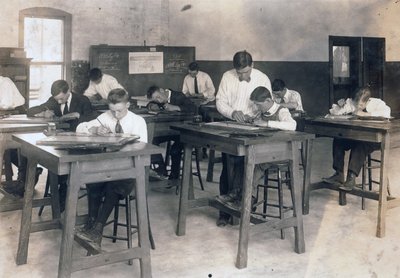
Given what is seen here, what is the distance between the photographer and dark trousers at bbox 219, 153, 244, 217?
386 centimetres

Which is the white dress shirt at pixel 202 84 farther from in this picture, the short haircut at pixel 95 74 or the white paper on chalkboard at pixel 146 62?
the short haircut at pixel 95 74

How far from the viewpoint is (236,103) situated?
14.2ft

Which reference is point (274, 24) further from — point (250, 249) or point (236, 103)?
Answer: point (250, 249)

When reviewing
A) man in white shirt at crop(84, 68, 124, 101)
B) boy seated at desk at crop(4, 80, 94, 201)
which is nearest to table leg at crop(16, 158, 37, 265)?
boy seated at desk at crop(4, 80, 94, 201)

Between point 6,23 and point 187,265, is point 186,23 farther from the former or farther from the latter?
point 187,265

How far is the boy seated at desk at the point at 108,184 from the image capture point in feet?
10.5

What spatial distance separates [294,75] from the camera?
9.57 metres

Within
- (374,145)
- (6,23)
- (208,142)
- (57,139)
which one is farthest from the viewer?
(6,23)

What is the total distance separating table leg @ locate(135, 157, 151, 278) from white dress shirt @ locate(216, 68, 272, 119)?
1.55 metres

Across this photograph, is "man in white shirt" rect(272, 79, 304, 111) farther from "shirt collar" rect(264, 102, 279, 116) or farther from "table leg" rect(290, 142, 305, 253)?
"table leg" rect(290, 142, 305, 253)

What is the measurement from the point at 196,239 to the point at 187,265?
0.52m

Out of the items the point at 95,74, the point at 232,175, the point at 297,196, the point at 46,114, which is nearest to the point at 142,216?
the point at 297,196

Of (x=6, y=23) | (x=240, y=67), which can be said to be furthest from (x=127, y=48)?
(x=240, y=67)

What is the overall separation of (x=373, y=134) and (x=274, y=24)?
A: 5.75 meters
